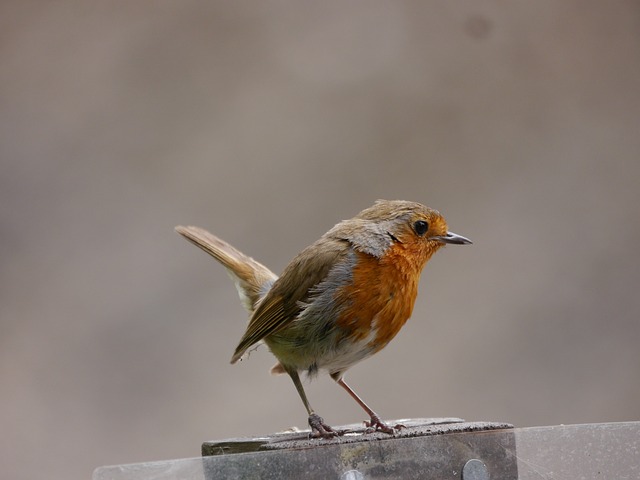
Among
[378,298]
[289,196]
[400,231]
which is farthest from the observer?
[289,196]

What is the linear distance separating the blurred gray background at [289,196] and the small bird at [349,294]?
210 centimetres

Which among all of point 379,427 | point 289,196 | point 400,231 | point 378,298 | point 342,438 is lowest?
point 342,438

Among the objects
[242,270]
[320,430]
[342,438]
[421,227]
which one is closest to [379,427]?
[320,430]

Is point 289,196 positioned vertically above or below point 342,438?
above

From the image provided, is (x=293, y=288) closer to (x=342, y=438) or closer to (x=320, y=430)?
(x=320, y=430)

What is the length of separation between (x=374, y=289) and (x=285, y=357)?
436 mm

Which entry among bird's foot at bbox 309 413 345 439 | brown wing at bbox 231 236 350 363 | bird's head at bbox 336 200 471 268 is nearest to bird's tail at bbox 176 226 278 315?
brown wing at bbox 231 236 350 363

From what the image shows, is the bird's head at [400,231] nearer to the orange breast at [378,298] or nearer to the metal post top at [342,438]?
the orange breast at [378,298]

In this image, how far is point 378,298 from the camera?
2.97m

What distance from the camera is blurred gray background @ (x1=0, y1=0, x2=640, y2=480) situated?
5465mm

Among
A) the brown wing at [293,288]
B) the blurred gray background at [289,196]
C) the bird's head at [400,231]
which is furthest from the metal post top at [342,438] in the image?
the blurred gray background at [289,196]

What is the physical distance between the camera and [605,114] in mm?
6660

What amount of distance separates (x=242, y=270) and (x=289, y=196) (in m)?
2.34

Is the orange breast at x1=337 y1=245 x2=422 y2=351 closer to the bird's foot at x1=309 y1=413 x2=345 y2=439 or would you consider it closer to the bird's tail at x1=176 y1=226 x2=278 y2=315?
the bird's foot at x1=309 y1=413 x2=345 y2=439
